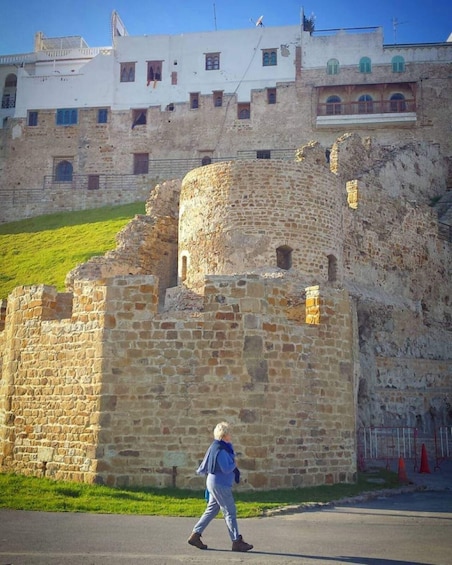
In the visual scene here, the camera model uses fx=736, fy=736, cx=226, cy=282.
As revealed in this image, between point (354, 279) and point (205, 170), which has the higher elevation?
point (205, 170)

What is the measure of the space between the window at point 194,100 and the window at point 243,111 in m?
2.91

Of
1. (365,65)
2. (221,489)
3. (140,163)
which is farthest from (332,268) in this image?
(365,65)

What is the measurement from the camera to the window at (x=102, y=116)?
162 feet

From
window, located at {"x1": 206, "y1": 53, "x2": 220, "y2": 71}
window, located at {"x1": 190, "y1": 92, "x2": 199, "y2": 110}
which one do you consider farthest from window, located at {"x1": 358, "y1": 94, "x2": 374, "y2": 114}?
window, located at {"x1": 190, "y1": 92, "x2": 199, "y2": 110}

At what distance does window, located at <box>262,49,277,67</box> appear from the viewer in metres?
48.3

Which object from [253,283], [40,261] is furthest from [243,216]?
[40,261]

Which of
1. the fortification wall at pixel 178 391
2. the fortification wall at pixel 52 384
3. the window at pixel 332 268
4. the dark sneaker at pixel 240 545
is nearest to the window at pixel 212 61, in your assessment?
the window at pixel 332 268

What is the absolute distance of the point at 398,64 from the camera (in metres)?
46.6

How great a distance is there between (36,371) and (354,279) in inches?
557

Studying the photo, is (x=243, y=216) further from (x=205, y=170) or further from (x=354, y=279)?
(x=354, y=279)


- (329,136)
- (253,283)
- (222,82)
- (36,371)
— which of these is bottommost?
(36,371)

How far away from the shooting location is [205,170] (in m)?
23.3

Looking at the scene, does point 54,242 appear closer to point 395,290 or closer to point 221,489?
point 395,290

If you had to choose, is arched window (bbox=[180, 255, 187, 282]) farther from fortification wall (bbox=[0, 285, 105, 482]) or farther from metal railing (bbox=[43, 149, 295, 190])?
→ metal railing (bbox=[43, 149, 295, 190])
